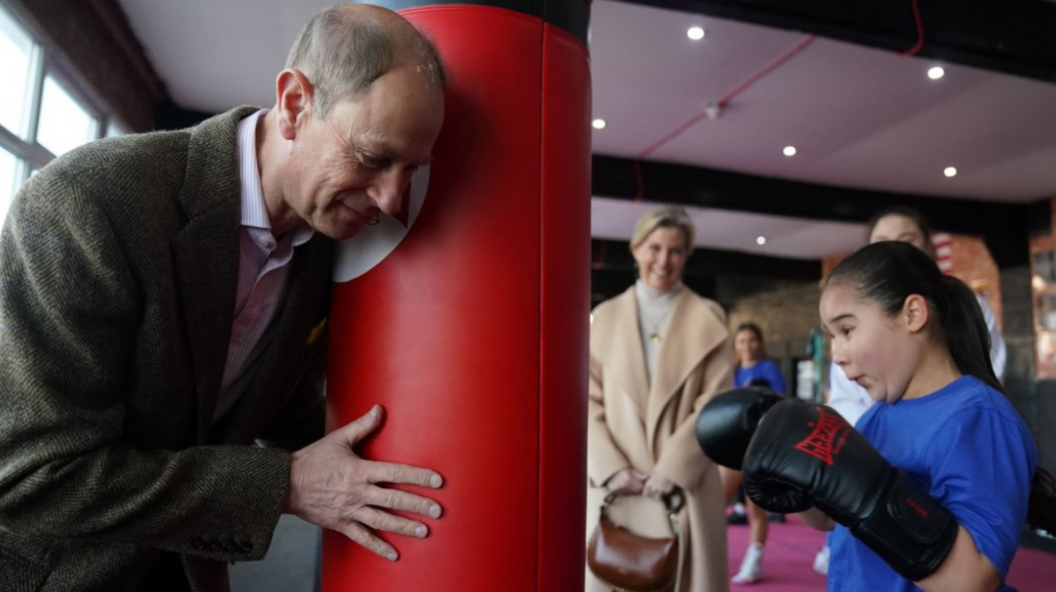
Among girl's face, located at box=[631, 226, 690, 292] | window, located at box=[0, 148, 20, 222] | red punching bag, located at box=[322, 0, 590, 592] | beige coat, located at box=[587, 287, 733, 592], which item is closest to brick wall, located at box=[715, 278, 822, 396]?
girl's face, located at box=[631, 226, 690, 292]

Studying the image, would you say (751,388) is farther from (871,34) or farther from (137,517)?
(871,34)

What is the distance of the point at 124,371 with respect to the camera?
99cm

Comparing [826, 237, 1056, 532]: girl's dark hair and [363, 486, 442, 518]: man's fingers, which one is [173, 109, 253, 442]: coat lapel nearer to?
[363, 486, 442, 518]: man's fingers

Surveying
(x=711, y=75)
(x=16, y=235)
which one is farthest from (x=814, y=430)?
Answer: (x=711, y=75)

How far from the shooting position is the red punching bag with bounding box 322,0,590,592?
3.37ft

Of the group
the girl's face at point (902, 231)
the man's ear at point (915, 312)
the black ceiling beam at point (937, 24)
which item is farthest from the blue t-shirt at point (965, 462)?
the black ceiling beam at point (937, 24)

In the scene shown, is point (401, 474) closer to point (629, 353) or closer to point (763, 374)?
point (629, 353)

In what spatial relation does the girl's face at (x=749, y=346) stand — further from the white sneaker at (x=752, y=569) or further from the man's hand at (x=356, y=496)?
the man's hand at (x=356, y=496)

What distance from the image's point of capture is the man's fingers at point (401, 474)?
39.9 inches

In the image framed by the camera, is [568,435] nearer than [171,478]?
No

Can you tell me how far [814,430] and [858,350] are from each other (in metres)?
0.20

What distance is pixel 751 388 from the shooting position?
1.67m

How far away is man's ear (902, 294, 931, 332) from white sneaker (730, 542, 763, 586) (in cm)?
329

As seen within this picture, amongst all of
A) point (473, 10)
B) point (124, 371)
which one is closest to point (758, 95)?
point (473, 10)
